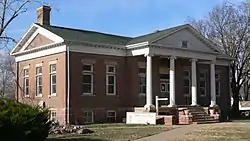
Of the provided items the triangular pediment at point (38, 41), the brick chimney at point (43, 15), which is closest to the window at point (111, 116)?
the triangular pediment at point (38, 41)

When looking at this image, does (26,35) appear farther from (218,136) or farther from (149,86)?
(218,136)

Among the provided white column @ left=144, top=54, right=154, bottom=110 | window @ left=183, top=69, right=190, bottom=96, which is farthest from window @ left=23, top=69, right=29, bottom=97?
window @ left=183, top=69, right=190, bottom=96

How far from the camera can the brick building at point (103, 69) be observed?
3494 cm

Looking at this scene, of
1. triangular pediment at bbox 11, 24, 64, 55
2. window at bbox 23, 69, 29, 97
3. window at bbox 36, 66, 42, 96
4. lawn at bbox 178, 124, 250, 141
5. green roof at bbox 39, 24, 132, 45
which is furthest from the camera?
window at bbox 23, 69, 29, 97

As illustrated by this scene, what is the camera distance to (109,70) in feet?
122

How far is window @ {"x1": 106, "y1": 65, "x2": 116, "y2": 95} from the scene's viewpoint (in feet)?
121

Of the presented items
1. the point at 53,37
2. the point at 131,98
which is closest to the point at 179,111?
the point at 131,98

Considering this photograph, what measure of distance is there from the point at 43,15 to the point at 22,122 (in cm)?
2502

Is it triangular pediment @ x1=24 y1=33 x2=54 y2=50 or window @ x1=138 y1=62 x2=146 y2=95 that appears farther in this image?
window @ x1=138 y1=62 x2=146 y2=95

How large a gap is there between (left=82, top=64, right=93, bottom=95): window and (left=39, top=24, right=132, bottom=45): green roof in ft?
7.41

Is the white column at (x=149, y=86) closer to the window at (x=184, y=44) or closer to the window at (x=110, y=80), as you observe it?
the window at (x=110, y=80)

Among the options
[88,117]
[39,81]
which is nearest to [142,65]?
[88,117]

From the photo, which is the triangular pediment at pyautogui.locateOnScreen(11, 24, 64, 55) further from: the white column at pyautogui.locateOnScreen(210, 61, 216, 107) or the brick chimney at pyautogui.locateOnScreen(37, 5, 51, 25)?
the white column at pyautogui.locateOnScreen(210, 61, 216, 107)

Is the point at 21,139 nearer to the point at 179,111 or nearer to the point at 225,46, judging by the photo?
the point at 179,111
